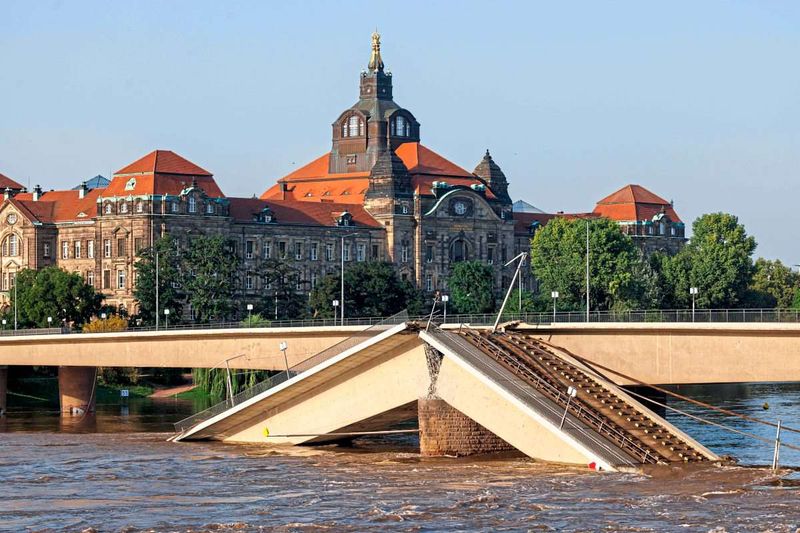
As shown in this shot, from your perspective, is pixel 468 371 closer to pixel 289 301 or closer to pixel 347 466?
pixel 347 466

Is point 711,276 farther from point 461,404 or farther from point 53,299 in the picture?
point 461,404

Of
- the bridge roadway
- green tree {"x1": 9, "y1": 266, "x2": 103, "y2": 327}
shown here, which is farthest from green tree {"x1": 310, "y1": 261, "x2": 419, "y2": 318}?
the bridge roadway

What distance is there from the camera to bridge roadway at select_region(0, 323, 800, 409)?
3361 inches

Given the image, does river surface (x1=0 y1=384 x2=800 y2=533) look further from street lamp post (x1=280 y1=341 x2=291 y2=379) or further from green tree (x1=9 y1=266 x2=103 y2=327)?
green tree (x1=9 y1=266 x2=103 y2=327)

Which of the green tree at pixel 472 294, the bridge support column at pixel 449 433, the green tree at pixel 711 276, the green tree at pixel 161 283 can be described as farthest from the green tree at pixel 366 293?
the bridge support column at pixel 449 433

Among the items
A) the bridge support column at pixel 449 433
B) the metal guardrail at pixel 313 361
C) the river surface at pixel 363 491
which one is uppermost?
the metal guardrail at pixel 313 361

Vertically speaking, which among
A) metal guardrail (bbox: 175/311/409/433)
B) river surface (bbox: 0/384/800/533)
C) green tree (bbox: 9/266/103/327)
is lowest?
river surface (bbox: 0/384/800/533)

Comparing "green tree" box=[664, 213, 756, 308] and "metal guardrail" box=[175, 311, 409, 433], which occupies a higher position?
"green tree" box=[664, 213, 756, 308]

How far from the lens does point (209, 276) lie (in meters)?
184

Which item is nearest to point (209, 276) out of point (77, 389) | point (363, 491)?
point (77, 389)

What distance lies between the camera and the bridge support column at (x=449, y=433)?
8875 cm

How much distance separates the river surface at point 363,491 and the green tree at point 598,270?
82.9 meters

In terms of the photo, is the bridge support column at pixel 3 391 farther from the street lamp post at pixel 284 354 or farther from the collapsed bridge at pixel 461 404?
the collapsed bridge at pixel 461 404

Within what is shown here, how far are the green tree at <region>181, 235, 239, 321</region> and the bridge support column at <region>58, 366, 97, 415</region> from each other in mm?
51387
